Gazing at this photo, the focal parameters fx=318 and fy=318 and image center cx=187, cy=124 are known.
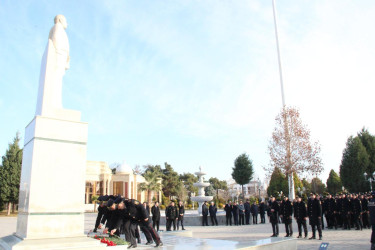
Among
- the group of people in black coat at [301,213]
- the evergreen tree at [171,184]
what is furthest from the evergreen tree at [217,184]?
the group of people in black coat at [301,213]

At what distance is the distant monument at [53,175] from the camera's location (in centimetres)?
530

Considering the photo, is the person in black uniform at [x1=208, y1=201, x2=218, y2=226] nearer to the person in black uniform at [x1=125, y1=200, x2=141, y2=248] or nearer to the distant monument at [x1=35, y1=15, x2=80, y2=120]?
the person in black uniform at [x1=125, y1=200, x2=141, y2=248]

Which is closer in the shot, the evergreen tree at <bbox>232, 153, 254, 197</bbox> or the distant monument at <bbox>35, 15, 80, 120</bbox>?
the distant monument at <bbox>35, 15, 80, 120</bbox>

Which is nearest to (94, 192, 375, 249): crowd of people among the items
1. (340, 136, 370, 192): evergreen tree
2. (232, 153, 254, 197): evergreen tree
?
(340, 136, 370, 192): evergreen tree

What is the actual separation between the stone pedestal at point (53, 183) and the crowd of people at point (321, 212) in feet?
29.6

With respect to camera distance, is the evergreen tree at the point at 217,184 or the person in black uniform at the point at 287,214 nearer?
the person in black uniform at the point at 287,214

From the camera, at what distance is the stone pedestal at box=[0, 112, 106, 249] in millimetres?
5312

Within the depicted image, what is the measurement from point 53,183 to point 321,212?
1051 centimetres

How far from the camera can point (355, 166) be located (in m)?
41.1

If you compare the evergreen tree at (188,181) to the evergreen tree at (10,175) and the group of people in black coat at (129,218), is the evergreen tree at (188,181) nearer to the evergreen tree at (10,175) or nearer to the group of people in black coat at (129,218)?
the evergreen tree at (10,175)

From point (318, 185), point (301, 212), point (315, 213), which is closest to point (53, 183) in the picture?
point (301, 212)

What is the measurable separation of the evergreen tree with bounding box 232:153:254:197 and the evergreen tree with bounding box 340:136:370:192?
509 inches

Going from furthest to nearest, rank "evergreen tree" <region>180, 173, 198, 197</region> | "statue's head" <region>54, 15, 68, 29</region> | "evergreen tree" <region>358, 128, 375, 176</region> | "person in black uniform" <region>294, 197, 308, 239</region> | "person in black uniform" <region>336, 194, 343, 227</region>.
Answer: "evergreen tree" <region>180, 173, 198, 197</region> → "evergreen tree" <region>358, 128, 375, 176</region> → "person in black uniform" <region>336, 194, 343, 227</region> → "person in black uniform" <region>294, 197, 308, 239</region> → "statue's head" <region>54, 15, 68, 29</region>

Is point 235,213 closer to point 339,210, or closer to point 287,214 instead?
point 339,210
